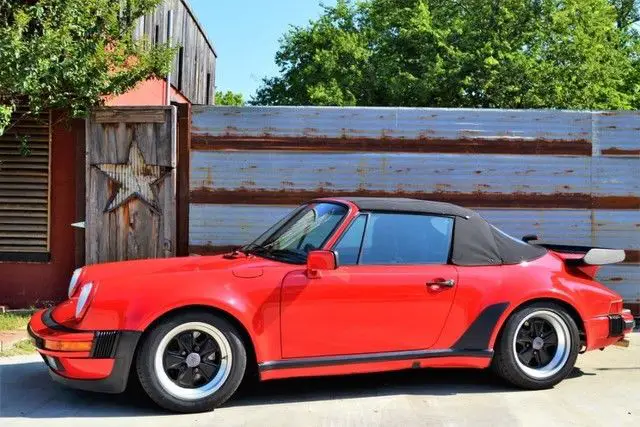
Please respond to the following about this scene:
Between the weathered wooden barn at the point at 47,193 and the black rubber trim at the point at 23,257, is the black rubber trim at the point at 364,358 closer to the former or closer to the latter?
the weathered wooden barn at the point at 47,193

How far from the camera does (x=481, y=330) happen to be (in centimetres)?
518

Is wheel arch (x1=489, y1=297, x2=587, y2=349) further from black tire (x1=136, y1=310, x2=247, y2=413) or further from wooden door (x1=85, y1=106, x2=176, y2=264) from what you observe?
wooden door (x1=85, y1=106, x2=176, y2=264)

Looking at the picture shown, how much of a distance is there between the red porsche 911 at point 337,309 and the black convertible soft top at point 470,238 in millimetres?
11

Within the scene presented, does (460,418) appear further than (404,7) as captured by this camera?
No

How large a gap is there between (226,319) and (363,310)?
0.99 meters

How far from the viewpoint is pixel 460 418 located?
4.66m

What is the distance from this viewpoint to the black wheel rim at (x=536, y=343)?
5.37 m

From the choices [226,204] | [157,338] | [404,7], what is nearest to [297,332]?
[157,338]

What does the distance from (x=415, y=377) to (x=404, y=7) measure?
79.8ft

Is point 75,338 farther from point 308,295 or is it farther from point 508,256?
point 508,256

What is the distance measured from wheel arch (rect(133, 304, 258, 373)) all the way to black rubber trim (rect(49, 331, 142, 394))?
69 millimetres

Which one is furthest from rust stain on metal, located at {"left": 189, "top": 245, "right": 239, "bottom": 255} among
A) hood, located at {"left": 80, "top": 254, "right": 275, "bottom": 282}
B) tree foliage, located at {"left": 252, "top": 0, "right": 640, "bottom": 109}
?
tree foliage, located at {"left": 252, "top": 0, "right": 640, "bottom": 109}

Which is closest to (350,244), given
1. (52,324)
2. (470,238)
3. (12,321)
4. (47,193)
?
(470,238)

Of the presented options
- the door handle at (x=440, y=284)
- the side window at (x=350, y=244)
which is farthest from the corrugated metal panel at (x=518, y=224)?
the door handle at (x=440, y=284)
